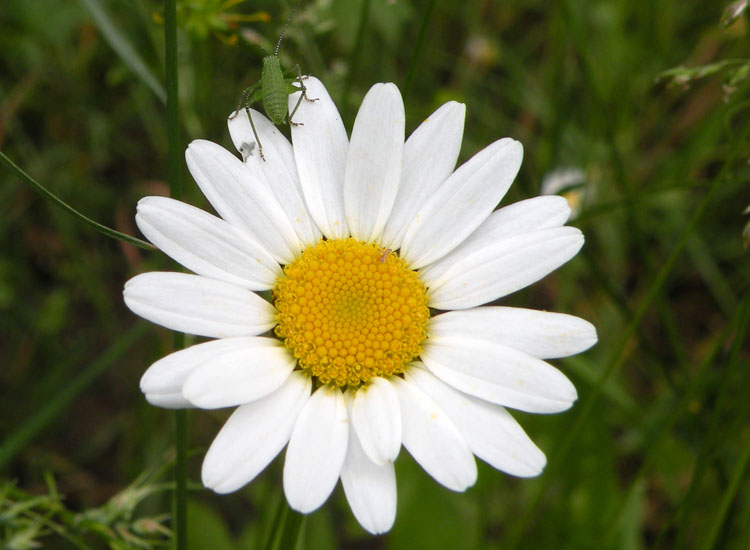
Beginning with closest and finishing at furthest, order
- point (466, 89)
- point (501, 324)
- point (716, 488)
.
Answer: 1. point (501, 324)
2. point (716, 488)
3. point (466, 89)

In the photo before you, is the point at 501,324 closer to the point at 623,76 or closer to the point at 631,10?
the point at 623,76

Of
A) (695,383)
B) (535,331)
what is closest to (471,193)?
(535,331)

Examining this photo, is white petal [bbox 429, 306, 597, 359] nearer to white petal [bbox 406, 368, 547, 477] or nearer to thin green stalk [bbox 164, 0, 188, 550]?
white petal [bbox 406, 368, 547, 477]

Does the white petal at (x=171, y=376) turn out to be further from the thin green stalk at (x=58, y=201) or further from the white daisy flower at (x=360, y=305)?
the thin green stalk at (x=58, y=201)

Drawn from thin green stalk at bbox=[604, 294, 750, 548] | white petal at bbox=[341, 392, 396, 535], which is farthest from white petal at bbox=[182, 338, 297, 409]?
thin green stalk at bbox=[604, 294, 750, 548]

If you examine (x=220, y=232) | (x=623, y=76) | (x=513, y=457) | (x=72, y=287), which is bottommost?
(x=513, y=457)

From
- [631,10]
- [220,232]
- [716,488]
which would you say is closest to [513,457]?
[220,232]

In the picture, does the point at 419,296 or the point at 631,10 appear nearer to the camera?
the point at 419,296
